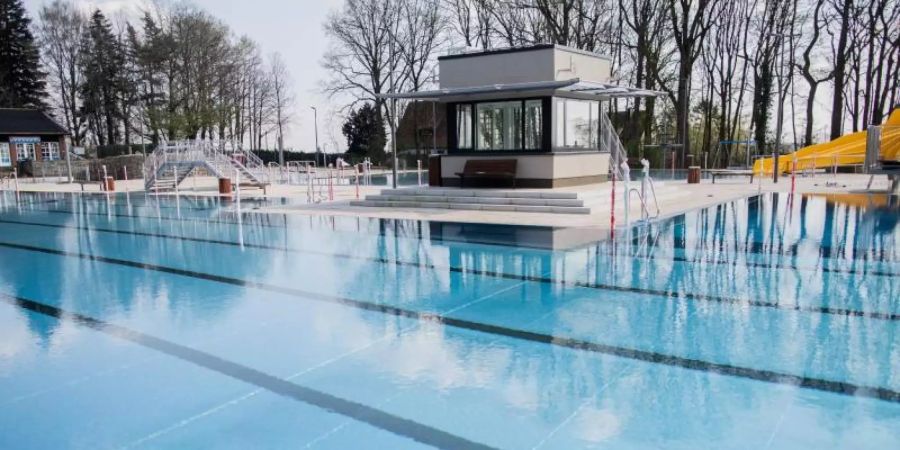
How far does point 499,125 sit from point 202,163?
15171 millimetres

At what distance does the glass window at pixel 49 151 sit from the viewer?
1945 inches

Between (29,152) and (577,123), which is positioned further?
(29,152)

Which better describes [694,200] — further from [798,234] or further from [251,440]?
[251,440]

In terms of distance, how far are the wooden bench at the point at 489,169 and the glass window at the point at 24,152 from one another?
4351 centimetres

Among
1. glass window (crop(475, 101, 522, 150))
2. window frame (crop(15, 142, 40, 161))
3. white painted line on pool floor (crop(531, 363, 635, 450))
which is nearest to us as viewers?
white painted line on pool floor (crop(531, 363, 635, 450))

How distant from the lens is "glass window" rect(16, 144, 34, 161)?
47.8m

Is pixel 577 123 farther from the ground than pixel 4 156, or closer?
farther from the ground

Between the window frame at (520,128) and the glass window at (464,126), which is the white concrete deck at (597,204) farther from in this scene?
the glass window at (464,126)

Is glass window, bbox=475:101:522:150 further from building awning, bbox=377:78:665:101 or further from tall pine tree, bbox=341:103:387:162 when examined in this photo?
tall pine tree, bbox=341:103:387:162

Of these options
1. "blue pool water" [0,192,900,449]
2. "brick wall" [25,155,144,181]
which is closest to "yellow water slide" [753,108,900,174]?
"blue pool water" [0,192,900,449]

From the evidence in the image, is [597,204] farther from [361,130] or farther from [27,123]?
[27,123]

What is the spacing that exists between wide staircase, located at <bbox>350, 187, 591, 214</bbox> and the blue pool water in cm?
433

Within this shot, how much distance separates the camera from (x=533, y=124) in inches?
699

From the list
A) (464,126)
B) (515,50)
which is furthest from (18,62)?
(515,50)
